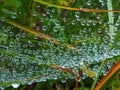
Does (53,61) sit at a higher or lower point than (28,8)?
lower

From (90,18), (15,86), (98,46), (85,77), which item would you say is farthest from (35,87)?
(90,18)

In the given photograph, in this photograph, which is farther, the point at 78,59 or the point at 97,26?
the point at 97,26

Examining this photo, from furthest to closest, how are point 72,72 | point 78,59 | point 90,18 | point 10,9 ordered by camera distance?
point 90,18, point 10,9, point 78,59, point 72,72

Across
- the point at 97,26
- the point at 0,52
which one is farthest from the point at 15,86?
the point at 97,26

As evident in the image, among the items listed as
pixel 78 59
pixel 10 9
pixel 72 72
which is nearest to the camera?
pixel 72 72

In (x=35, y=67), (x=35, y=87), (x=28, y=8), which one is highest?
(x=28, y=8)

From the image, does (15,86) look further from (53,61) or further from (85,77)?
(85,77)

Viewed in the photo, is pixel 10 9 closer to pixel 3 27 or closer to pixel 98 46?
pixel 3 27
